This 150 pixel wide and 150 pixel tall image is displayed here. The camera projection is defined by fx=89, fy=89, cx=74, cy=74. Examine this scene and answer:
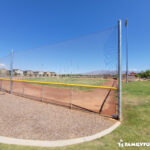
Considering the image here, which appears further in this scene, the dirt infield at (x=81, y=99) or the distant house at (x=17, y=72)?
the distant house at (x=17, y=72)

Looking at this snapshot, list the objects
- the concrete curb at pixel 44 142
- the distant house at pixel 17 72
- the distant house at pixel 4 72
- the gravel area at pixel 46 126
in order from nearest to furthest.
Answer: the concrete curb at pixel 44 142, the gravel area at pixel 46 126, the distant house at pixel 17 72, the distant house at pixel 4 72

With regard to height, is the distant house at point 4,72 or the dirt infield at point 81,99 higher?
the distant house at point 4,72

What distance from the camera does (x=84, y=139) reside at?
2178mm

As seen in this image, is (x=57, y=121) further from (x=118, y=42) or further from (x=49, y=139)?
(x=118, y=42)

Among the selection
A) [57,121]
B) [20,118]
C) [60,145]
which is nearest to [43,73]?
[20,118]

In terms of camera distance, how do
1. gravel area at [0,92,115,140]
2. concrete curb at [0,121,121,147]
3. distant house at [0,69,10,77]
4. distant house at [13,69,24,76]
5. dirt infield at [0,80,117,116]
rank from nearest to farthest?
concrete curb at [0,121,121,147] < gravel area at [0,92,115,140] < dirt infield at [0,80,117,116] < distant house at [13,69,24,76] < distant house at [0,69,10,77]

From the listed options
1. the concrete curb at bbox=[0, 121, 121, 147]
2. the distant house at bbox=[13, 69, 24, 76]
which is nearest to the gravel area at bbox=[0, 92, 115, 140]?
the concrete curb at bbox=[0, 121, 121, 147]

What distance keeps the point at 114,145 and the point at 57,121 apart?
1.84 meters

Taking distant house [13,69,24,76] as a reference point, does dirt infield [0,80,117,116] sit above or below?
below

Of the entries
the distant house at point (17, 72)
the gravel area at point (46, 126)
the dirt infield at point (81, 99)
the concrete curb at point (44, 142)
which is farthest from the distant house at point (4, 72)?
A: the concrete curb at point (44, 142)

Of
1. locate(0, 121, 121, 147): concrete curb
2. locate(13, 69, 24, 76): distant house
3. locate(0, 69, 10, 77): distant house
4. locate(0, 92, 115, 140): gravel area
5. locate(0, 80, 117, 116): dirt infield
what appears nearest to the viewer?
locate(0, 121, 121, 147): concrete curb

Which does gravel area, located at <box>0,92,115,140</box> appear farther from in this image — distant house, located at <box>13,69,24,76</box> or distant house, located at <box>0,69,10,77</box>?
Result: distant house, located at <box>0,69,10,77</box>

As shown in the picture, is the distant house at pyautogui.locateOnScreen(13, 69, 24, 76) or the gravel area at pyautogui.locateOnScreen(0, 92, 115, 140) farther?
the distant house at pyautogui.locateOnScreen(13, 69, 24, 76)

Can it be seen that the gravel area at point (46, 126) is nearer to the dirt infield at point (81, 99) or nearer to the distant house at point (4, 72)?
the dirt infield at point (81, 99)
